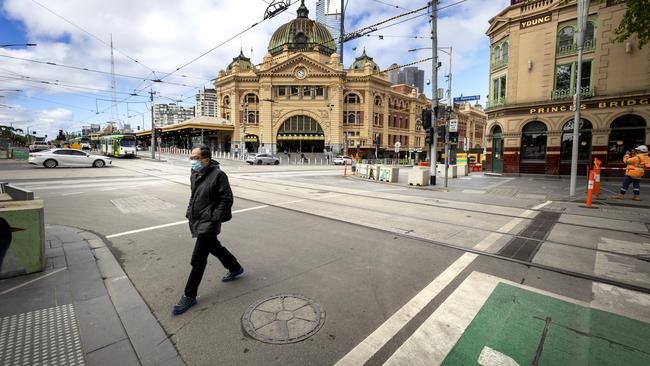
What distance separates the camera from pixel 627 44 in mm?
17984

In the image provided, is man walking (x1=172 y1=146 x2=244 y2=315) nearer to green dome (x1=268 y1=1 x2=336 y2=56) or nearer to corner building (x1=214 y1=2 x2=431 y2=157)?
corner building (x1=214 y1=2 x2=431 y2=157)

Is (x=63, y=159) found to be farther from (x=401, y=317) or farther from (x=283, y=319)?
(x=401, y=317)


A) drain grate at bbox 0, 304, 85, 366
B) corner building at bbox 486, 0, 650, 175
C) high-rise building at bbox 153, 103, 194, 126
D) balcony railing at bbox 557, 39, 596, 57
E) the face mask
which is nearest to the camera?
drain grate at bbox 0, 304, 85, 366

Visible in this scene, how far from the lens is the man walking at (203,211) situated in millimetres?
3418

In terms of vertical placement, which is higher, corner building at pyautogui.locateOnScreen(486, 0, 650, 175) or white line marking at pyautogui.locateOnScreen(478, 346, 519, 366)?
corner building at pyautogui.locateOnScreen(486, 0, 650, 175)

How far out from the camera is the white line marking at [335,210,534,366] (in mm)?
2631

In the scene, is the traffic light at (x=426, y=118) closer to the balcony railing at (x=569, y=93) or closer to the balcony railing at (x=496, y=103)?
the balcony railing at (x=496, y=103)

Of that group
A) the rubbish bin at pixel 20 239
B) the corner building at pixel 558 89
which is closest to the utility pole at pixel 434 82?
the corner building at pixel 558 89

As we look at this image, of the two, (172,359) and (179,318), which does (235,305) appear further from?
(172,359)

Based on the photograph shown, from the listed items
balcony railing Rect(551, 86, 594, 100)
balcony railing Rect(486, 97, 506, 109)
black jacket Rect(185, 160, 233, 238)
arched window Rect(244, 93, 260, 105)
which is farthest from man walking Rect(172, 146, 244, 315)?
arched window Rect(244, 93, 260, 105)

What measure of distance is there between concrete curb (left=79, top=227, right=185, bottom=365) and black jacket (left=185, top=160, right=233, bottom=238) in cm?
97

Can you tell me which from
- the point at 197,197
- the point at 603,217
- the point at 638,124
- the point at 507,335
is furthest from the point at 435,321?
the point at 638,124

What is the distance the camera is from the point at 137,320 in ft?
10.3

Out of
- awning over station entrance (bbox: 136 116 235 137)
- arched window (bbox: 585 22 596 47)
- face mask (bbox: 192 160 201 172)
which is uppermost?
arched window (bbox: 585 22 596 47)
